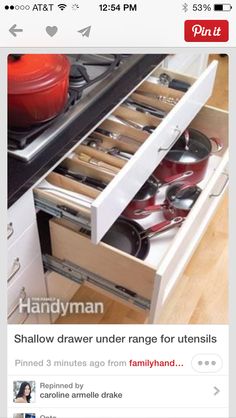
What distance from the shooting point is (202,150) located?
1042 millimetres

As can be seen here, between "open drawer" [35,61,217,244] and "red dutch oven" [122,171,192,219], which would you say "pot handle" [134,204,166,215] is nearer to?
"red dutch oven" [122,171,192,219]

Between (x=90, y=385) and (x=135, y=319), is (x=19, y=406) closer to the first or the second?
→ (x=90, y=385)

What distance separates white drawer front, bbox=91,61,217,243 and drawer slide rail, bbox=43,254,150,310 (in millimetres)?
140

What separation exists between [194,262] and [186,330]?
68 centimetres

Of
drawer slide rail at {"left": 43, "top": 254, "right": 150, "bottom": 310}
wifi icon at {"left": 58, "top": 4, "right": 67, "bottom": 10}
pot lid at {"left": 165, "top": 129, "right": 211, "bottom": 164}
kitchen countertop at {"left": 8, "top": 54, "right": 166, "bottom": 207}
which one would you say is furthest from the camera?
pot lid at {"left": 165, "top": 129, "right": 211, "bottom": 164}

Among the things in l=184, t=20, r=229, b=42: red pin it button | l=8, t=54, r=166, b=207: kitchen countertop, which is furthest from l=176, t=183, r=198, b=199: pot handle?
l=184, t=20, r=229, b=42: red pin it button

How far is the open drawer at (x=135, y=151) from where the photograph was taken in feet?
2.29

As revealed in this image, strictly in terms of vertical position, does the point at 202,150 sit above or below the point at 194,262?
above

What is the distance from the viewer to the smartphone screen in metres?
Answer: 0.51

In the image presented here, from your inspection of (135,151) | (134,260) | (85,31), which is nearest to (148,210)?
(135,151)

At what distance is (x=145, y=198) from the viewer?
959 mm

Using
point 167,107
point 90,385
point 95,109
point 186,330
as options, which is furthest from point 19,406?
point 167,107

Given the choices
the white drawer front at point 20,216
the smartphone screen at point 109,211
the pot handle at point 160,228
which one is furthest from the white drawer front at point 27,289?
the pot handle at point 160,228

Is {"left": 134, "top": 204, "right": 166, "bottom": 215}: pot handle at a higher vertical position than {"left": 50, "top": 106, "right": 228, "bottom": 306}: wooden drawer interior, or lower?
higher
